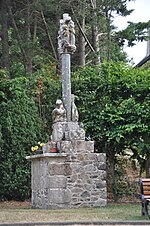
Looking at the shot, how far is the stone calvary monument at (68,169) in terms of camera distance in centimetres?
1392

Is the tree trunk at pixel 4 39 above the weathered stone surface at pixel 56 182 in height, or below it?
above

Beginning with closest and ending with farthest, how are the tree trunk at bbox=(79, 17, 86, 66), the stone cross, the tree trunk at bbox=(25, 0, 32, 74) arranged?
the stone cross → the tree trunk at bbox=(25, 0, 32, 74) → the tree trunk at bbox=(79, 17, 86, 66)

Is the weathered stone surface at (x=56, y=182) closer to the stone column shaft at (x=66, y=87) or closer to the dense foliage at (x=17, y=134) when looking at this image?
the stone column shaft at (x=66, y=87)

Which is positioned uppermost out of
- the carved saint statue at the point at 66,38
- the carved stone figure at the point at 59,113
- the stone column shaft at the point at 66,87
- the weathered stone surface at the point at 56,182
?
the carved saint statue at the point at 66,38

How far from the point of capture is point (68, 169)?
1406 cm

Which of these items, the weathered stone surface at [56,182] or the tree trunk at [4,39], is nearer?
the weathered stone surface at [56,182]

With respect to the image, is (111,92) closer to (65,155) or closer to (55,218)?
(65,155)

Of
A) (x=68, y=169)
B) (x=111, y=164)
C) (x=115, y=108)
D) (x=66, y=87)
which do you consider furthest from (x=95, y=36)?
(x=68, y=169)

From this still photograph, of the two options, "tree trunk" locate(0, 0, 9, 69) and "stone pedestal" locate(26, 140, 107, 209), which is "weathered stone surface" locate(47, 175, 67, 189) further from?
"tree trunk" locate(0, 0, 9, 69)

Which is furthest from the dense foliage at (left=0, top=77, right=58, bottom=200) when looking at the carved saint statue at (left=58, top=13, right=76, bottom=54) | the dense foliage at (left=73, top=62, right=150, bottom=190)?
the carved saint statue at (left=58, top=13, right=76, bottom=54)

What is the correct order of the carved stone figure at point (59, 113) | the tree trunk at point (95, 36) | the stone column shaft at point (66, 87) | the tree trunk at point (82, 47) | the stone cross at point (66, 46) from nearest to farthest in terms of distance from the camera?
the carved stone figure at point (59, 113) < the stone column shaft at point (66, 87) < the stone cross at point (66, 46) < the tree trunk at point (95, 36) < the tree trunk at point (82, 47)

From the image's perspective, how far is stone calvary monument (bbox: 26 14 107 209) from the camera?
13.9 metres

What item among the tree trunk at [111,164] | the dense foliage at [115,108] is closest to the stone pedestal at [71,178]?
the dense foliage at [115,108]

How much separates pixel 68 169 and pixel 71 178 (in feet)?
0.84
